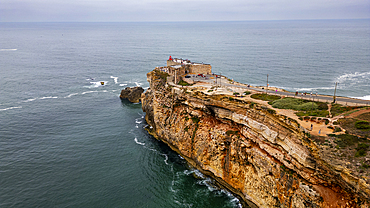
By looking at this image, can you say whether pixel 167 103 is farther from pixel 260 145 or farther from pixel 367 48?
pixel 367 48

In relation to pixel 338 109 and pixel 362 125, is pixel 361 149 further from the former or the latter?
pixel 338 109

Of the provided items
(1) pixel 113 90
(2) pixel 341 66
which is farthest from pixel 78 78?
(2) pixel 341 66

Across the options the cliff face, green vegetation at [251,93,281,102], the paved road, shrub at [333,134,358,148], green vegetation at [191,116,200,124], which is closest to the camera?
the cliff face

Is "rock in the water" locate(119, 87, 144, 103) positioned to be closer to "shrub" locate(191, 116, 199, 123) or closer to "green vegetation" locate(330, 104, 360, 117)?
"shrub" locate(191, 116, 199, 123)

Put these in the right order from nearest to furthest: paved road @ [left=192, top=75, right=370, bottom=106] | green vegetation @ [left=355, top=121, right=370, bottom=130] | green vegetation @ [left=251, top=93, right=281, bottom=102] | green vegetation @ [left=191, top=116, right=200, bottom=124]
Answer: green vegetation @ [left=355, top=121, right=370, bottom=130] → paved road @ [left=192, top=75, right=370, bottom=106] → green vegetation @ [left=251, top=93, right=281, bottom=102] → green vegetation @ [left=191, top=116, right=200, bottom=124]

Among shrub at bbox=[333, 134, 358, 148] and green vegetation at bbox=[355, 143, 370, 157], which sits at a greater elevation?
shrub at bbox=[333, 134, 358, 148]

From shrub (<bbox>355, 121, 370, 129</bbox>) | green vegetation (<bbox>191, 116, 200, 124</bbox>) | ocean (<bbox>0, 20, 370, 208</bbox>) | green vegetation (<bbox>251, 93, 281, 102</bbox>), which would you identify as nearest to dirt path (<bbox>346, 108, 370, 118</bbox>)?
shrub (<bbox>355, 121, 370, 129</bbox>)

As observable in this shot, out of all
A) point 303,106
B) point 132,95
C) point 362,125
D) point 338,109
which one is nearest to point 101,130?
point 132,95
